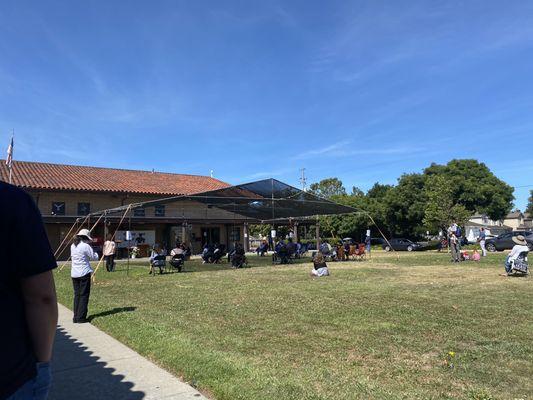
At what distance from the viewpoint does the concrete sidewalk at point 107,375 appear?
4.37 m

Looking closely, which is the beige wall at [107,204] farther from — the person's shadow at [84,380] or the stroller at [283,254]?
the person's shadow at [84,380]

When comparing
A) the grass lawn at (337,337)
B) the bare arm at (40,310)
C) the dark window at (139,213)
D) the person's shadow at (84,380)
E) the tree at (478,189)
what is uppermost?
the tree at (478,189)

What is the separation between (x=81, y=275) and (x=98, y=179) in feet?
93.9

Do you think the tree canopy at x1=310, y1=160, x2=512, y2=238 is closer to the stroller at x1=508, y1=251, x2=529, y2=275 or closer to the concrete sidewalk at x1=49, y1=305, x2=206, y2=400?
the stroller at x1=508, y1=251, x2=529, y2=275

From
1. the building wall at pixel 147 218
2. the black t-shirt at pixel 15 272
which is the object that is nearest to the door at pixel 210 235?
the building wall at pixel 147 218

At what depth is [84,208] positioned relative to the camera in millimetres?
32344

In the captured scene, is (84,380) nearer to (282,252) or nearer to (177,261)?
(177,261)

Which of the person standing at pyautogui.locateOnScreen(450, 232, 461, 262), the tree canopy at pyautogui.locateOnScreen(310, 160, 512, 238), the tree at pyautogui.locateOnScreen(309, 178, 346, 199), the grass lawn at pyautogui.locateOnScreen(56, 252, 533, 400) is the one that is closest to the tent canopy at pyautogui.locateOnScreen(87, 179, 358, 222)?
the person standing at pyautogui.locateOnScreen(450, 232, 461, 262)

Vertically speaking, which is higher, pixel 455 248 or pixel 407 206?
pixel 407 206

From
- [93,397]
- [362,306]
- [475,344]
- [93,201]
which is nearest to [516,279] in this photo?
[362,306]

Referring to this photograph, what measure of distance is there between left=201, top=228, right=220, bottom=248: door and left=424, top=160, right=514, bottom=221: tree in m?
21.8

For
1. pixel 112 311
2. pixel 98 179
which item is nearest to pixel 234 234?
pixel 98 179

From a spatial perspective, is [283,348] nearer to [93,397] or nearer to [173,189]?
[93,397]

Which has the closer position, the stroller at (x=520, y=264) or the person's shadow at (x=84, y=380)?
the person's shadow at (x=84, y=380)
